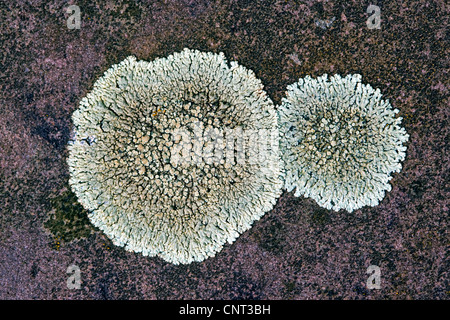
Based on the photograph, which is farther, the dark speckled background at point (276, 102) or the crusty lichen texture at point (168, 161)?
the dark speckled background at point (276, 102)

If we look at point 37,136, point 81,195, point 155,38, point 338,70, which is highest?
point 155,38

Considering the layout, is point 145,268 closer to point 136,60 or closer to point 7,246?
point 7,246

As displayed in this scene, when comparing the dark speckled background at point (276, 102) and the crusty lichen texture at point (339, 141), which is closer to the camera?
the crusty lichen texture at point (339, 141)

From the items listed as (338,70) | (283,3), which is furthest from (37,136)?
(338,70)

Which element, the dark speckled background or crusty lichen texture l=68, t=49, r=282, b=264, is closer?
crusty lichen texture l=68, t=49, r=282, b=264

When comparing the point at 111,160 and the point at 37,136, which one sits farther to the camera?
the point at 37,136
